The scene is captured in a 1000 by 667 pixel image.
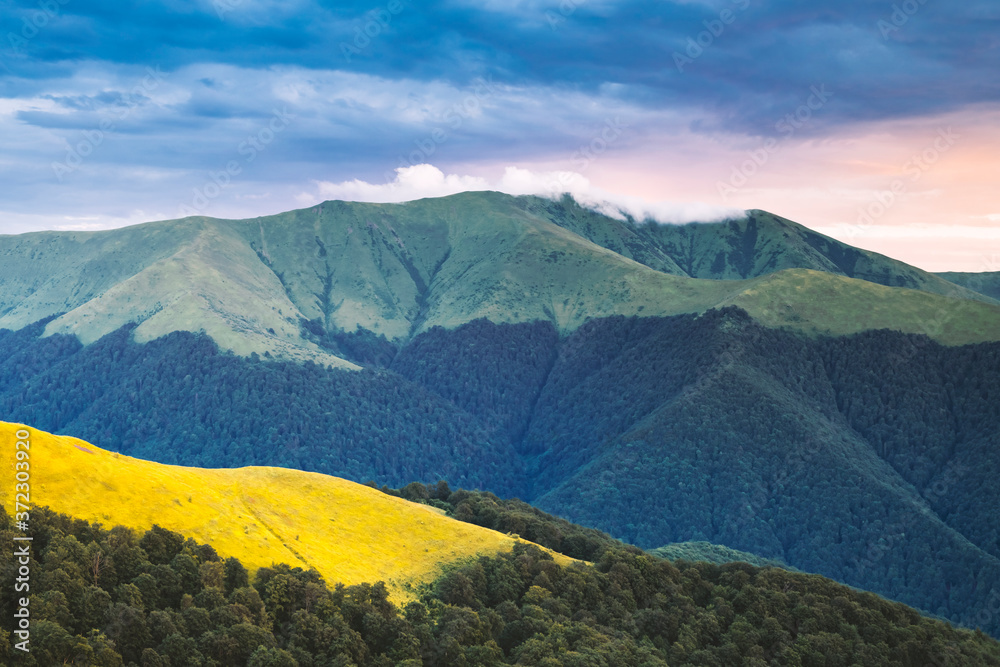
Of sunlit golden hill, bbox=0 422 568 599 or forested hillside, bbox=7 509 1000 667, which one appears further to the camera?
sunlit golden hill, bbox=0 422 568 599

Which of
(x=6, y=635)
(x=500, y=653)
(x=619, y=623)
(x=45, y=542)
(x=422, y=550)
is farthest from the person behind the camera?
(x=422, y=550)

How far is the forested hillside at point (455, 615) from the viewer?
8675 cm

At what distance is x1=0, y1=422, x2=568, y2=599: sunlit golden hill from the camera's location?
106688 mm

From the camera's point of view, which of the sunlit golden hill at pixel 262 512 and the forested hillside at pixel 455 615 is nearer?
the forested hillside at pixel 455 615

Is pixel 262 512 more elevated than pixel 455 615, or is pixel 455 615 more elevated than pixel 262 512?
pixel 262 512

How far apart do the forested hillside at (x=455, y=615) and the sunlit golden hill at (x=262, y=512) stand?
5.15 metres

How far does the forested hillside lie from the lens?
285 feet

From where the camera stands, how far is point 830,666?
113 meters

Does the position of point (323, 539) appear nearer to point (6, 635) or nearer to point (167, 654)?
point (167, 654)

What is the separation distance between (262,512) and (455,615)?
3853cm

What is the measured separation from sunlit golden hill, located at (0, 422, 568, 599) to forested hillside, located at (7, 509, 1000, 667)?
5.15 m

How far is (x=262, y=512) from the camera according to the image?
127375 millimetres

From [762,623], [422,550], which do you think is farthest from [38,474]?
Answer: [762,623]

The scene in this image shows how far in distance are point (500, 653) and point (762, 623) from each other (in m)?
46.0
